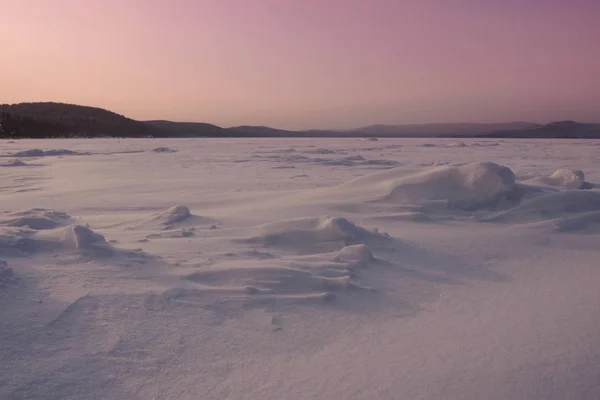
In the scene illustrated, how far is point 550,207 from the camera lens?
4.82 meters

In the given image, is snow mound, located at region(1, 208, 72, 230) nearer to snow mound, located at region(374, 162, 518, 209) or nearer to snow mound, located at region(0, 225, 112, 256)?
snow mound, located at region(0, 225, 112, 256)

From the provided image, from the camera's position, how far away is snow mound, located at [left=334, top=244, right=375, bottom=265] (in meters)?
3.11

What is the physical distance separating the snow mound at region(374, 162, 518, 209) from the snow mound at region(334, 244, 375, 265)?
2.34m

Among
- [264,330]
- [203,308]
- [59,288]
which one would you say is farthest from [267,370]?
[59,288]

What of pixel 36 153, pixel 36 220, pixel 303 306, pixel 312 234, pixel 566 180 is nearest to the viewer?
pixel 303 306

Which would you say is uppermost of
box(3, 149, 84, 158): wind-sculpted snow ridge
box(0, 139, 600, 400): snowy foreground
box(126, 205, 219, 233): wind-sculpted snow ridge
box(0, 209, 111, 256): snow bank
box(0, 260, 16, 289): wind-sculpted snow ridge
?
box(3, 149, 84, 158): wind-sculpted snow ridge

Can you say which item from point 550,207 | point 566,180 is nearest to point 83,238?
point 550,207

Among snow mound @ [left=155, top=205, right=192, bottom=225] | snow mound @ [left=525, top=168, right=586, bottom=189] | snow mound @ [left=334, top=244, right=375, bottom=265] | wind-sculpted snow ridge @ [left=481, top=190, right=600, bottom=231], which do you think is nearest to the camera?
snow mound @ [left=334, top=244, right=375, bottom=265]

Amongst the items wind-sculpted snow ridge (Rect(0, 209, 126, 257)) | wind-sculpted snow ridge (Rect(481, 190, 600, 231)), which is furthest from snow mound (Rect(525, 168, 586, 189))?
wind-sculpted snow ridge (Rect(0, 209, 126, 257))

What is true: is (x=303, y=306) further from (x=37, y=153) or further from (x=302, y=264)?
(x=37, y=153)

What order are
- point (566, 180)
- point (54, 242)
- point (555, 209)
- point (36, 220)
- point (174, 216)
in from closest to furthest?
point (54, 242) → point (36, 220) → point (174, 216) → point (555, 209) → point (566, 180)

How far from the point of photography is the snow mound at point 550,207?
4703mm

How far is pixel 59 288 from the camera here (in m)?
2.38

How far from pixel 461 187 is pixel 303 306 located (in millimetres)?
3710
